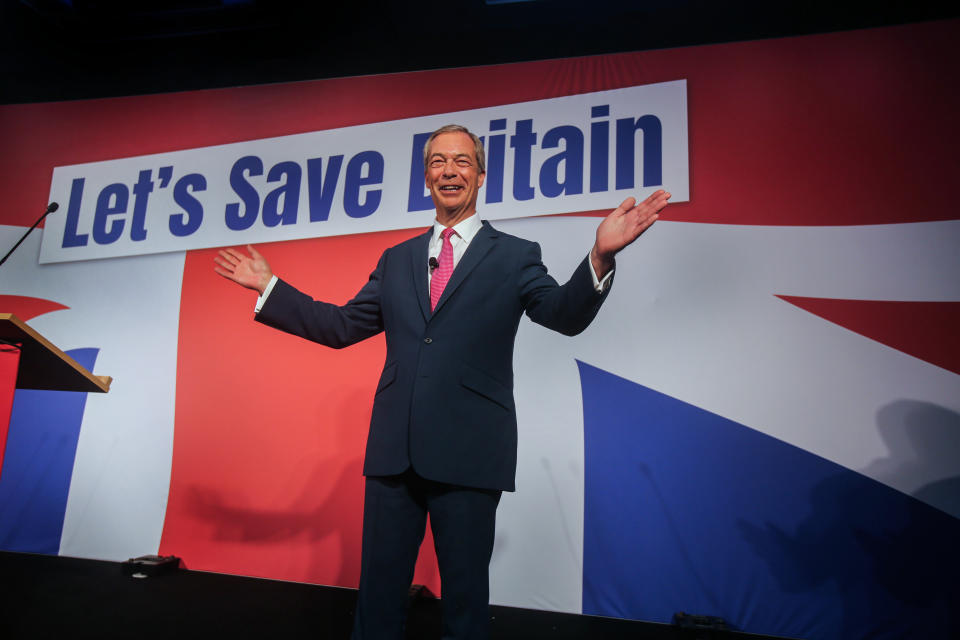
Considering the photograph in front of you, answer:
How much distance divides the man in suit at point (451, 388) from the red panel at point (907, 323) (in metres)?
1.64

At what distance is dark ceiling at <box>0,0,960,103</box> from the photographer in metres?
2.75

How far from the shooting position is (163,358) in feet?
10.3

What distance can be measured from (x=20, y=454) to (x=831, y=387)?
12.9ft

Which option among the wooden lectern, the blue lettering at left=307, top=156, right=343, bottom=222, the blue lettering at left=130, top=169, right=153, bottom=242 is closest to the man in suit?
the wooden lectern

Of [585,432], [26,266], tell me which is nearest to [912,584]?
A: [585,432]

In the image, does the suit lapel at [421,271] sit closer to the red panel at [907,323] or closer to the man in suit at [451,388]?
the man in suit at [451,388]

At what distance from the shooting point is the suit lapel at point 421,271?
4.60 feet

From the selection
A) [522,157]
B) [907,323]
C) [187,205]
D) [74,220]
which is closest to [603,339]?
[522,157]

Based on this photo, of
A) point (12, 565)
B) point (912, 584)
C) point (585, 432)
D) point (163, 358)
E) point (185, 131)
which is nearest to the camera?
point (912, 584)

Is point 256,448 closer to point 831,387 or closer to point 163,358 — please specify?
point 163,358

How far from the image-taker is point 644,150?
2773 mm

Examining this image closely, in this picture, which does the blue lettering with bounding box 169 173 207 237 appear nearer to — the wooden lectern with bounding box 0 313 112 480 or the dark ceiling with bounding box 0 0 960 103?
the dark ceiling with bounding box 0 0 960 103

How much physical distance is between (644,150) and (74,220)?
10.4ft

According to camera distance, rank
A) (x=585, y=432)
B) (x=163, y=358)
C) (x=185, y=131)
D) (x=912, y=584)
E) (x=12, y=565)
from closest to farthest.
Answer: (x=912, y=584), (x=585, y=432), (x=12, y=565), (x=163, y=358), (x=185, y=131)
